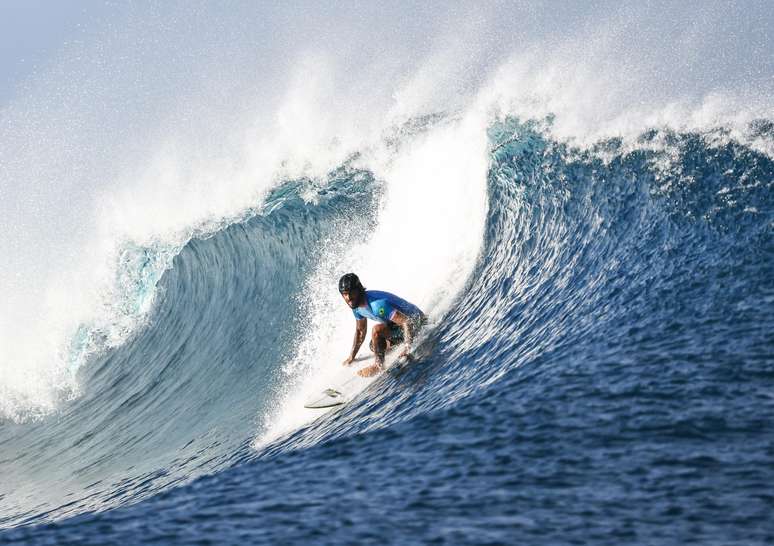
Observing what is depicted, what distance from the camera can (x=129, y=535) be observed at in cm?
547

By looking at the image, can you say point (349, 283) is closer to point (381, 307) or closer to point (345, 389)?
point (381, 307)

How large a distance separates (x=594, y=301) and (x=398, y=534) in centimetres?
407

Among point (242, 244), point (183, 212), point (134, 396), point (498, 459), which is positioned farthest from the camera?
point (183, 212)

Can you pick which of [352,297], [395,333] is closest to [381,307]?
[352,297]

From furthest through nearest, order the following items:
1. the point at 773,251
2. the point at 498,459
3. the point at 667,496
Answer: the point at 773,251 → the point at 498,459 → the point at 667,496

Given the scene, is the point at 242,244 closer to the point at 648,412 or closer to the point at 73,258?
the point at 73,258

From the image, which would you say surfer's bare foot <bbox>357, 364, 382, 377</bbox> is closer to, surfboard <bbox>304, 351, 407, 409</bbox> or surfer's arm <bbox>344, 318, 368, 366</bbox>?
surfboard <bbox>304, 351, 407, 409</bbox>

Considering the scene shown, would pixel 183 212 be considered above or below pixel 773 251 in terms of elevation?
above

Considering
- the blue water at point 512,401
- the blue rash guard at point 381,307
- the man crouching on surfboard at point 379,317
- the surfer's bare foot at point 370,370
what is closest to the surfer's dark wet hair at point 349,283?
the man crouching on surfboard at point 379,317

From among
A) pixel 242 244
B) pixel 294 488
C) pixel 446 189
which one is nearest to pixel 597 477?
pixel 294 488

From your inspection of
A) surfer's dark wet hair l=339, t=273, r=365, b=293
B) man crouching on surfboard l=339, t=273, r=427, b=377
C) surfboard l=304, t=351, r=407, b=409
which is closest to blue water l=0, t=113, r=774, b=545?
surfboard l=304, t=351, r=407, b=409

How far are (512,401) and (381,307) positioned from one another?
7.77ft

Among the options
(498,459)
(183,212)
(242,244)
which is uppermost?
(183,212)

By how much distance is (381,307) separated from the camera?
836cm
